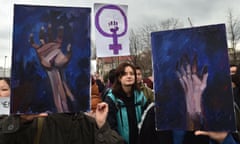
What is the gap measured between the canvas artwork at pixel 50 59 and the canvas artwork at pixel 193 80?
0.54 meters

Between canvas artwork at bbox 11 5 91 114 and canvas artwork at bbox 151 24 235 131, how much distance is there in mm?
540

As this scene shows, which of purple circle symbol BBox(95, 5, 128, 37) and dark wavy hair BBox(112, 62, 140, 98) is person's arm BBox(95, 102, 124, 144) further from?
purple circle symbol BBox(95, 5, 128, 37)

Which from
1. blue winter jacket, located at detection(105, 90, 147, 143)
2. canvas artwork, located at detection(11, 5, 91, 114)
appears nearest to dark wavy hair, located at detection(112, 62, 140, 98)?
blue winter jacket, located at detection(105, 90, 147, 143)

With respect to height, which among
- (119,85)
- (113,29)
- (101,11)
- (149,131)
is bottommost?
(149,131)

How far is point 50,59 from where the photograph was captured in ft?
6.59

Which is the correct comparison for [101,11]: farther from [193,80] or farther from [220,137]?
[220,137]

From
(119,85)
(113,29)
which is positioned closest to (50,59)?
(119,85)

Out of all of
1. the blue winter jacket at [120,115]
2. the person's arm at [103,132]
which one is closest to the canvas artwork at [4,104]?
the blue winter jacket at [120,115]

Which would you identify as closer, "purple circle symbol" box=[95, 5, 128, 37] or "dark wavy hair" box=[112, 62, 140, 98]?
"dark wavy hair" box=[112, 62, 140, 98]

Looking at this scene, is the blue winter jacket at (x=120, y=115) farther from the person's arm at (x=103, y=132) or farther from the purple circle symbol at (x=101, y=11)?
the purple circle symbol at (x=101, y=11)

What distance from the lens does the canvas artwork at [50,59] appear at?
193cm

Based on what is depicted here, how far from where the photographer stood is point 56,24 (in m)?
2.02

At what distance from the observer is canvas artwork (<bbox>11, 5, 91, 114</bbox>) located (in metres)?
1.93

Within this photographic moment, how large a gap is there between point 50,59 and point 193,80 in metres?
0.99
